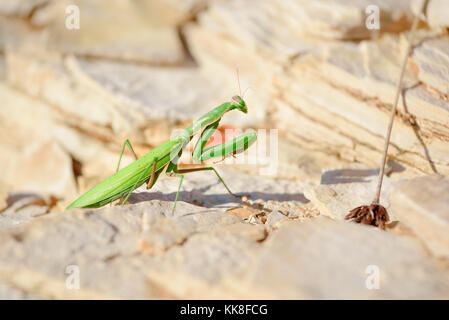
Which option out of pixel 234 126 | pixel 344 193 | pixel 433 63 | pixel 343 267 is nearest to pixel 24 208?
pixel 234 126

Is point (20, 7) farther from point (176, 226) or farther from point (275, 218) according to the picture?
point (275, 218)

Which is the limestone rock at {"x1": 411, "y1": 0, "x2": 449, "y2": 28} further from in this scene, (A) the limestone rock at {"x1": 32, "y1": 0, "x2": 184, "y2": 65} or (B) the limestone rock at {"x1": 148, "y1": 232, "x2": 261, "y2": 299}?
(B) the limestone rock at {"x1": 148, "y1": 232, "x2": 261, "y2": 299}

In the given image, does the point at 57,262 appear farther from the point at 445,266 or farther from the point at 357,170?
the point at 357,170

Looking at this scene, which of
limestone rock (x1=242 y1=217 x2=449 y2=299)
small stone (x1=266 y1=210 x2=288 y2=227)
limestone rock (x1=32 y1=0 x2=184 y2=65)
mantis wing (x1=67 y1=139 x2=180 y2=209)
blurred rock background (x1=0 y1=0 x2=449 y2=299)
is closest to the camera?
limestone rock (x1=242 y1=217 x2=449 y2=299)

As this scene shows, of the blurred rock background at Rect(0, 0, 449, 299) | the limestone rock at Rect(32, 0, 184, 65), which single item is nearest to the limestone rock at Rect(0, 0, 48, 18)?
the blurred rock background at Rect(0, 0, 449, 299)

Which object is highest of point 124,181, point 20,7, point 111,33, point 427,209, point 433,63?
point 20,7

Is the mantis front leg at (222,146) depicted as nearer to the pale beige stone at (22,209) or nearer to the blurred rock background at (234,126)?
the blurred rock background at (234,126)
